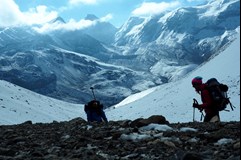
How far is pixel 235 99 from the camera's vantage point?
160 ft

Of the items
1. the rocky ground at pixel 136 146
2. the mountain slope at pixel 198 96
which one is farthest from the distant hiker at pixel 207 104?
the mountain slope at pixel 198 96

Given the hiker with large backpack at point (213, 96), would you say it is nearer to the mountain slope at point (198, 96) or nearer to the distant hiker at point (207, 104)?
the distant hiker at point (207, 104)

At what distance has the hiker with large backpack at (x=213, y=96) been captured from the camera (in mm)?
13219

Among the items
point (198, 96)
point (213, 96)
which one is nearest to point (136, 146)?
point (213, 96)

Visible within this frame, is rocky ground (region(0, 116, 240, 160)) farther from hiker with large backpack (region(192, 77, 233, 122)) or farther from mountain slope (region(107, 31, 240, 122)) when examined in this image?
mountain slope (region(107, 31, 240, 122))

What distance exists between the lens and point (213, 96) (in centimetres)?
1334

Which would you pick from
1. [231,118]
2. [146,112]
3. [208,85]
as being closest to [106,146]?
[208,85]

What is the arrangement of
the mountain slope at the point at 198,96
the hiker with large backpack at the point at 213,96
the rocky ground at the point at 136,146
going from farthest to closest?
the mountain slope at the point at 198,96
the hiker with large backpack at the point at 213,96
the rocky ground at the point at 136,146

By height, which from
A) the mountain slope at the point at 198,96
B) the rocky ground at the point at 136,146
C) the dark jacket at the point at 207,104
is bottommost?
the rocky ground at the point at 136,146

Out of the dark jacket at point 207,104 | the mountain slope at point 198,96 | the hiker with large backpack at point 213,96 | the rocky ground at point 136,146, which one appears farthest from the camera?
the mountain slope at point 198,96

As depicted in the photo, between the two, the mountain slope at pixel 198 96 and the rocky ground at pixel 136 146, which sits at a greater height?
the mountain slope at pixel 198 96

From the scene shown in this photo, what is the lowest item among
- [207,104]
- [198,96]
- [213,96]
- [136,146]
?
[136,146]

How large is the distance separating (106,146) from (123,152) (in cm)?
100

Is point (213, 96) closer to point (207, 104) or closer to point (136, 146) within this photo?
point (207, 104)
